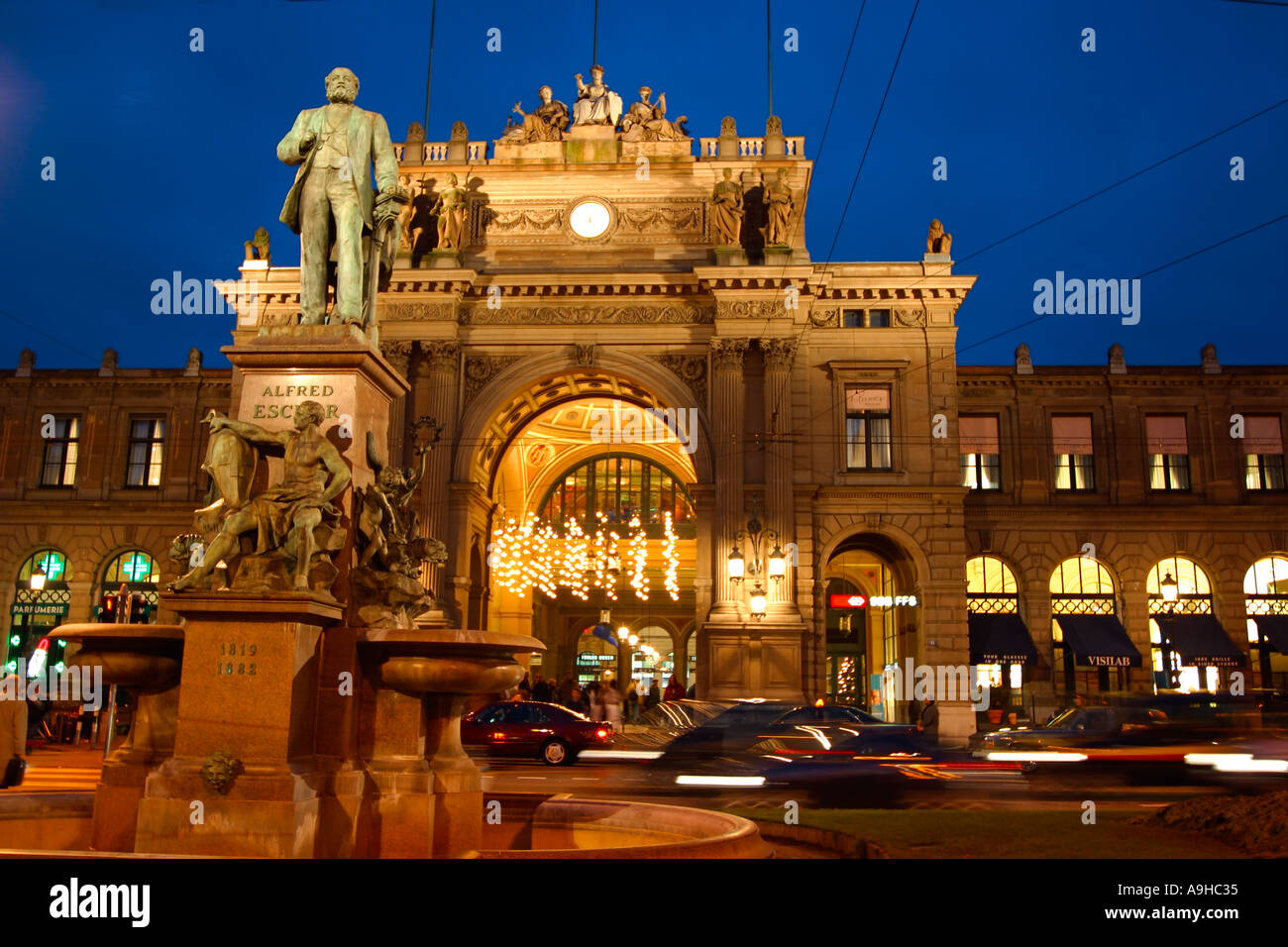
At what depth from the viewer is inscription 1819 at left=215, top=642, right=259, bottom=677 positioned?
778 centimetres

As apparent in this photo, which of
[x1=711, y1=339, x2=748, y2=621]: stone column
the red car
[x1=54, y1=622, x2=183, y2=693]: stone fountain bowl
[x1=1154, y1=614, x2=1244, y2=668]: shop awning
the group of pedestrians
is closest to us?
[x1=54, y1=622, x2=183, y2=693]: stone fountain bowl

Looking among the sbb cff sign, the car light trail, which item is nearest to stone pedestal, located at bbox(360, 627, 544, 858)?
the car light trail

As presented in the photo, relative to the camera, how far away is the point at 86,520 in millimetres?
43875

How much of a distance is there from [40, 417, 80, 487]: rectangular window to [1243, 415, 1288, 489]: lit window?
4692 centimetres

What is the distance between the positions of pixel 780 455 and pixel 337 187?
24.9m

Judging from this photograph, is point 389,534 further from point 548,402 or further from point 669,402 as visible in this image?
point 548,402

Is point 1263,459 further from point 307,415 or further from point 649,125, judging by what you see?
point 307,415

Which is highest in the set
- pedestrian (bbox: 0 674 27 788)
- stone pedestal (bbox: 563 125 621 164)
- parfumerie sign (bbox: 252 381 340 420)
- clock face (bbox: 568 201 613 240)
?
stone pedestal (bbox: 563 125 621 164)

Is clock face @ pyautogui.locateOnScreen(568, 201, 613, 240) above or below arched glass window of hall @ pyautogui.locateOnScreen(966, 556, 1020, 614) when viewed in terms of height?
above

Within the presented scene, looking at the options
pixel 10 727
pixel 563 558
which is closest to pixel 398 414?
pixel 563 558

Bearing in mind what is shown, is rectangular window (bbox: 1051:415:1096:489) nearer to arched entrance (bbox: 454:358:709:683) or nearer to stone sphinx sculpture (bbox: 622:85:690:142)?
arched entrance (bbox: 454:358:709:683)

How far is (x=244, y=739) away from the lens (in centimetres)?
764
